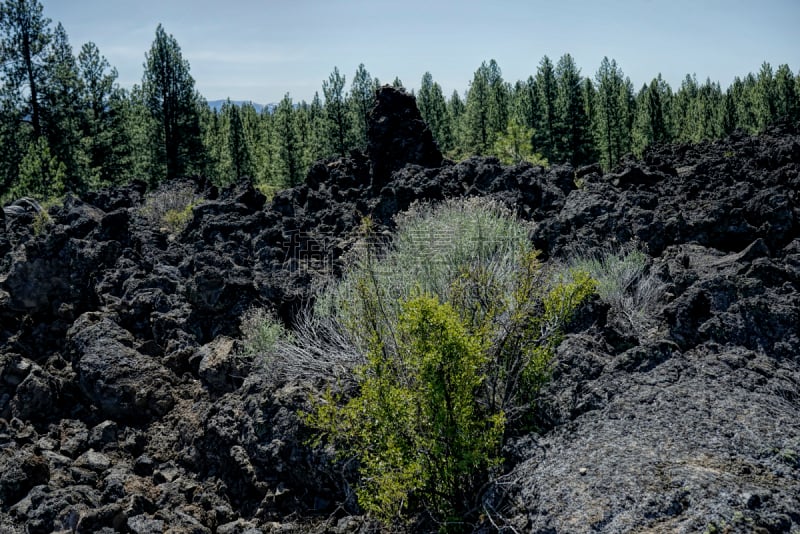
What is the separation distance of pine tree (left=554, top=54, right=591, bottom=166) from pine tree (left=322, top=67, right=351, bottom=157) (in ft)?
41.3

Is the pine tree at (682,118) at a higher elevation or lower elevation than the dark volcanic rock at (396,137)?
higher

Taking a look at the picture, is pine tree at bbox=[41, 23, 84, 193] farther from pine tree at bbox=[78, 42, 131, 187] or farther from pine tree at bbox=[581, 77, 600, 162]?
pine tree at bbox=[581, 77, 600, 162]

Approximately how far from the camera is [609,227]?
985 cm

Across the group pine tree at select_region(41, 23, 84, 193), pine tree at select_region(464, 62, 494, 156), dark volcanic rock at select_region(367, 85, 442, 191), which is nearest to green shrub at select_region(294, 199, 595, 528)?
dark volcanic rock at select_region(367, 85, 442, 191)

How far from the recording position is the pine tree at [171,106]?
3050 centimetres

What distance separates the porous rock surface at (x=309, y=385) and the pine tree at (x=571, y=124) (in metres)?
26.4

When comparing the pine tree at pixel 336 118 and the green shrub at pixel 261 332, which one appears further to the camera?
the pine tree at pixel 336 118

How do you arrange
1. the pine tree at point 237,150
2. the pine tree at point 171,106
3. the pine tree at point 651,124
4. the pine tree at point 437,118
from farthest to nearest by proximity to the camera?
the pine tree at point 437,118 → the pine tree at point 651,124 → the pine tree at point 237,150 → the pine tree at point 171,106

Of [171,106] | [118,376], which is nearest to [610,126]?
[171,106]

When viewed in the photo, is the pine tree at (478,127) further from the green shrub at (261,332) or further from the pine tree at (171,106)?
the green shrub at (261,332)

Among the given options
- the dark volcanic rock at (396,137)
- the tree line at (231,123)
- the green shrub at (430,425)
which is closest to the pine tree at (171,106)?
the tree line at (231,123)

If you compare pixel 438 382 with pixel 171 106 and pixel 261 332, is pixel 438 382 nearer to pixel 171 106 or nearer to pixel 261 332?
pixel 261 332

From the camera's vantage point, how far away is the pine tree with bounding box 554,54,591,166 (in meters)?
38.4

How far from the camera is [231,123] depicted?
124 ft
